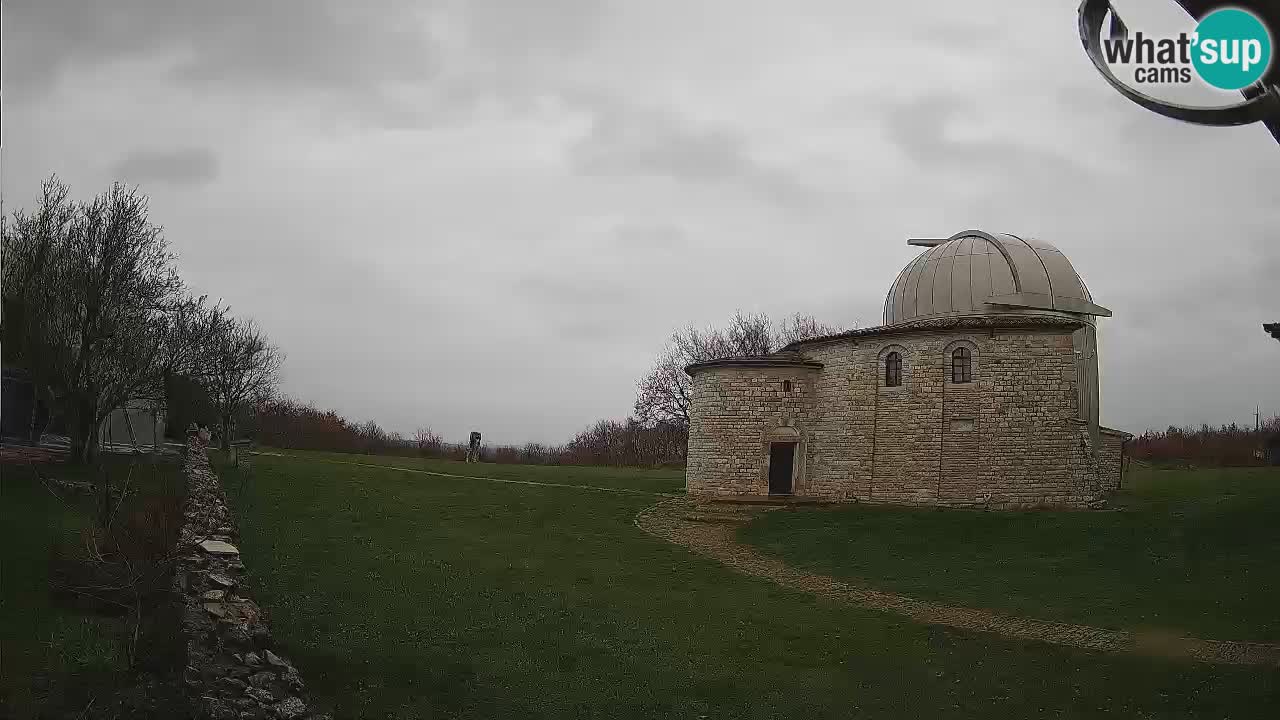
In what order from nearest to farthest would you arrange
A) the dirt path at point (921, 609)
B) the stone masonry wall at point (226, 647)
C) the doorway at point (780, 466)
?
1. the stone masonry wall at point (226, 647)
2. the dirt path at point (921, 609)
3. the doorway at point (780, 466)

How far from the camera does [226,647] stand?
991 cm

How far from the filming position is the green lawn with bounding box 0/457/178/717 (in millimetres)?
7832

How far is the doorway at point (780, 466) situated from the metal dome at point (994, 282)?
549cm

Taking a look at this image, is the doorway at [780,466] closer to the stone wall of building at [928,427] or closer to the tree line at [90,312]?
the stone wall of building at [928,427]

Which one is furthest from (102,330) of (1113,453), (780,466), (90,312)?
(1113,453)

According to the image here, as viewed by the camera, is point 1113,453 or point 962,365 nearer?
point 962,365

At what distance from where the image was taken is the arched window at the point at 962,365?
A: 22.9 meters

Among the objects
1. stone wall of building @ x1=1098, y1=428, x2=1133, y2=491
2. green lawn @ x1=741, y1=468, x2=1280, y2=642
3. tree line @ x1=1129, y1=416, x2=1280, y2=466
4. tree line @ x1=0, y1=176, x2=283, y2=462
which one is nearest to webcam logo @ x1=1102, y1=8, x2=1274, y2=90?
green lawn @ x1=741, y1=468, x2=1280, y2=642

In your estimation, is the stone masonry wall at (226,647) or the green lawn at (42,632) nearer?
the green lawn at (42,632)

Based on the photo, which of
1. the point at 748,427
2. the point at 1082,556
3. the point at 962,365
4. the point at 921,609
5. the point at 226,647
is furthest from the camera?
the point at 748,427

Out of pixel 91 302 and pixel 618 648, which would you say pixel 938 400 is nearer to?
pixel 618 648

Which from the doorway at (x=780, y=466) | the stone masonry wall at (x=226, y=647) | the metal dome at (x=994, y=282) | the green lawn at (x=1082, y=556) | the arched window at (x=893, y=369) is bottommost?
the stone masonry wall at (x=226, y=647)

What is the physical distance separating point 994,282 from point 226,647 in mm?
21904

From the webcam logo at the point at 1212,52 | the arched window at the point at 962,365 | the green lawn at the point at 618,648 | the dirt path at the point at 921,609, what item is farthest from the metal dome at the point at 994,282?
the webcam logo at the point at 1212,52
